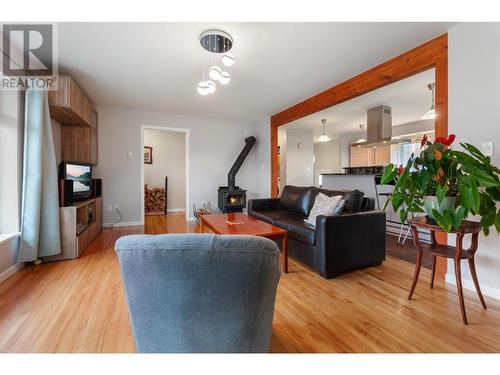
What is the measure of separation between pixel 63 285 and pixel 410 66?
3.95 m

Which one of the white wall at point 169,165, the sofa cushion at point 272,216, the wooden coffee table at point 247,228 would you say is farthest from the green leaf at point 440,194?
the white wall at point 169,165

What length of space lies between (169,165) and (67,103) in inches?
148

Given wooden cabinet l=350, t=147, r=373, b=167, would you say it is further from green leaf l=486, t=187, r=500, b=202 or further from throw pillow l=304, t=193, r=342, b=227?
green leaf l=486, t=187, r=500, b=202

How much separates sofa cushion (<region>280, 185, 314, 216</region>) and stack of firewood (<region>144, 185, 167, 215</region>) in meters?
3.76

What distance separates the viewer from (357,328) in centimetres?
144

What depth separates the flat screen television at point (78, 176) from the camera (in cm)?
285

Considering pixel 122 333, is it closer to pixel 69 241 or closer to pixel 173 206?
pixel 69 241

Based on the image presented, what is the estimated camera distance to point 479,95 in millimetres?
1869

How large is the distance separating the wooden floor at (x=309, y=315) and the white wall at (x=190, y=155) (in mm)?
2324

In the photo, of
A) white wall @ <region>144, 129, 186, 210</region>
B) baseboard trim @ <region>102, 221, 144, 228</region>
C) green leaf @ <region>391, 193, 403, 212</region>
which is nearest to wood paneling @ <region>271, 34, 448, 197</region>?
green leaf @ <region>391, 193, 403, 212</region>

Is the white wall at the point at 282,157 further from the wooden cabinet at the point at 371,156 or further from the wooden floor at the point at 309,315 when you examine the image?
the wooden floor at the point at 309,315

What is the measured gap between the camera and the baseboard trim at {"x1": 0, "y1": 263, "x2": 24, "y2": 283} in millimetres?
2107

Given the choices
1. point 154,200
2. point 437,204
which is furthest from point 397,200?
point 154,200
